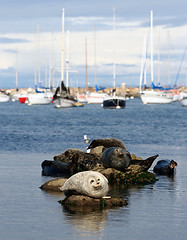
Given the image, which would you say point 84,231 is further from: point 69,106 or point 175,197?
point 69,106

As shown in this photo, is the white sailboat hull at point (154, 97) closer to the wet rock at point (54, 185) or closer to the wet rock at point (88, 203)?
the wet rock at point (54, 185)

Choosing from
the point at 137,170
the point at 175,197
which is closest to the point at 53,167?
the point at 137,170

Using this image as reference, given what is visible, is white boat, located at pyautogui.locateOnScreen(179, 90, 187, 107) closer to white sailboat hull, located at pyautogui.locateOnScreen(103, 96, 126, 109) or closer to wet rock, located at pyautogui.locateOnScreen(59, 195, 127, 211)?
white sailboat hull, located at pyautogui.locateOnScreen(103, 96, 126, 109)

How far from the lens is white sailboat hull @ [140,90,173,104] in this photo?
13000 cm

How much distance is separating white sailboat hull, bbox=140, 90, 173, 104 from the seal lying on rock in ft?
344

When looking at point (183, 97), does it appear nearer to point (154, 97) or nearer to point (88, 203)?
point (154, 97)

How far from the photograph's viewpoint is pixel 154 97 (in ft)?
433

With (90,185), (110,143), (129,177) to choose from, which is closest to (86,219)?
(90,185)

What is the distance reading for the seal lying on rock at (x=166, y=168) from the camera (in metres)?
23.2

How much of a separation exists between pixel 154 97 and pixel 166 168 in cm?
10926

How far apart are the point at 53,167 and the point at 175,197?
22.5 ft

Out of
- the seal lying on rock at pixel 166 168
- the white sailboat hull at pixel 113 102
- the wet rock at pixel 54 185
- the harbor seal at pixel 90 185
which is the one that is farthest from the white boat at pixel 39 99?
the harbor seal at pixel 90 185

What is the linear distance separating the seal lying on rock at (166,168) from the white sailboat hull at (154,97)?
105 meters

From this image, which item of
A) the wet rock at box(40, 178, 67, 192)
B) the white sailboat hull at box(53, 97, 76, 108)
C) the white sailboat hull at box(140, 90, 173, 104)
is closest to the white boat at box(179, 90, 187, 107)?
the white sailboat hull at box(140, 90, 173, 104)
